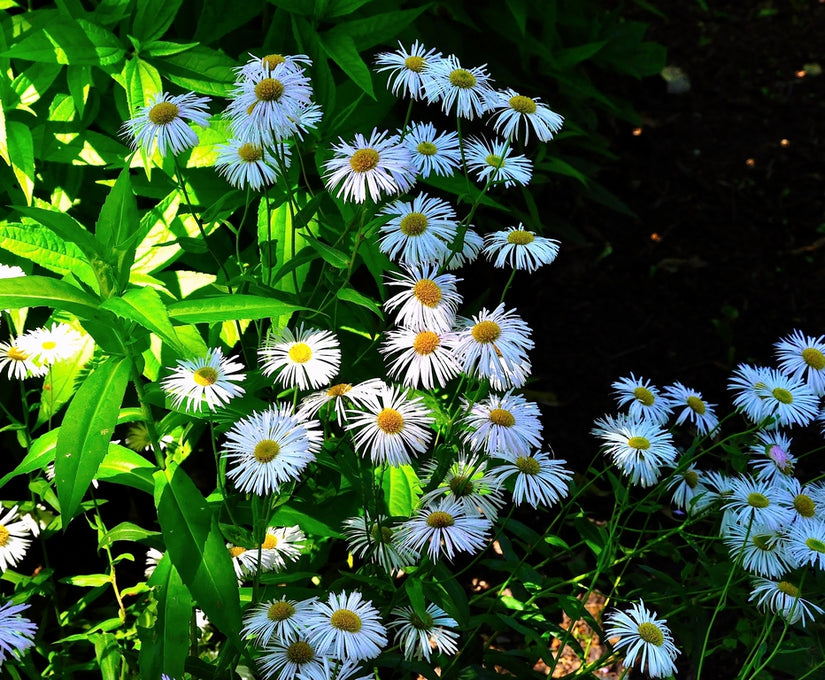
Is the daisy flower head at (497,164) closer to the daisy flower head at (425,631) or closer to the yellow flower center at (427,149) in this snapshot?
the yellow flower center at (427,149)

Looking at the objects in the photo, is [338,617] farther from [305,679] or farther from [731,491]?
[731,491]

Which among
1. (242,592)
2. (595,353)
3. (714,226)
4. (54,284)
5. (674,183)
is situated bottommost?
(242,592)

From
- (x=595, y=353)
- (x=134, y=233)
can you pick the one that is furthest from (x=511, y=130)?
(x=595, y=353)

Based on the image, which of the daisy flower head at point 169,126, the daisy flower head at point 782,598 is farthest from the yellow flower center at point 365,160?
the daisy flower head at point 782,598

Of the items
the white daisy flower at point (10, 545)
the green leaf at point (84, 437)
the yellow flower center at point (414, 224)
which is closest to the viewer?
the green leaf at point (84, 437)

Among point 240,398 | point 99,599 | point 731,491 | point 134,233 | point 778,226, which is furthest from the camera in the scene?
point 778,226

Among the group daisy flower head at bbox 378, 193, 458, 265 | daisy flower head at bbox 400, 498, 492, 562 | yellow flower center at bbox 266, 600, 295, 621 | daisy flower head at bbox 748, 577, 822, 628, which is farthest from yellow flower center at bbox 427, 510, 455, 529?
daisy flower head at bbox 748, 577, 822, 628

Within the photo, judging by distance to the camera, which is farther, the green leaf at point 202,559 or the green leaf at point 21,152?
the green leaf at point 21,152
